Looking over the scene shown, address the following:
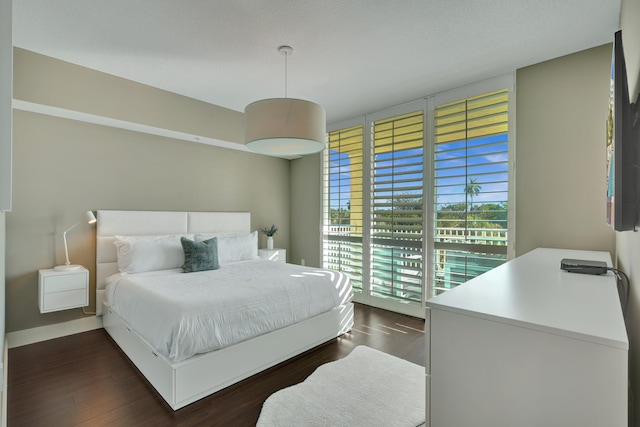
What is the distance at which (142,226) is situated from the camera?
3.61 meters

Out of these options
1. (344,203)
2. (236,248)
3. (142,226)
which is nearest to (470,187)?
(344,203)

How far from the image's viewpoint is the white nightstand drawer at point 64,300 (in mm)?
2796

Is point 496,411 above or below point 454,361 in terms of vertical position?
below

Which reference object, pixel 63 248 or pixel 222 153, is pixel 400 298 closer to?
pixel 222 153

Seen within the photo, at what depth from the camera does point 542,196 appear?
9.22 ft

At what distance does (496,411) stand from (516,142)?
2843 mm

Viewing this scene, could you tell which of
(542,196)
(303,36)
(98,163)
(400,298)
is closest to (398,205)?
(400,298)

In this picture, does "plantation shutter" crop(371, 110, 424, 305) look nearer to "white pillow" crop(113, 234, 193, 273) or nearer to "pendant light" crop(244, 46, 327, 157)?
"pendant light" crop(244, 46, 327, 157)

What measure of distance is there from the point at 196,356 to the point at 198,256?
1464 mm

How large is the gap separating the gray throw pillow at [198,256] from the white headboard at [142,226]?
1.88 feet

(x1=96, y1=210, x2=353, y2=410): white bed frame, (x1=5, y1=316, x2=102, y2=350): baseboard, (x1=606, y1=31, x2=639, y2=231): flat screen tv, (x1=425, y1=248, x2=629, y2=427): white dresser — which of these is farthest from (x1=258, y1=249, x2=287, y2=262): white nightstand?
(x1=606, y1=31, x2=639, y2=231): flat screen tv

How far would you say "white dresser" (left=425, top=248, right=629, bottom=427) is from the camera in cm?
72

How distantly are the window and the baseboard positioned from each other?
305 centimetres

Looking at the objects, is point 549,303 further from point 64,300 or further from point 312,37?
point 64,300
